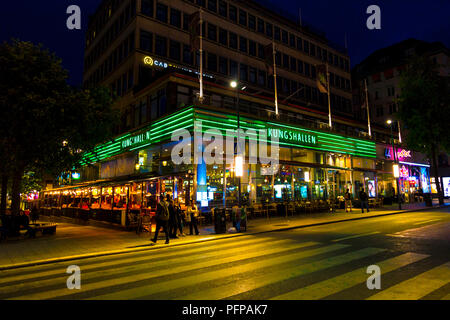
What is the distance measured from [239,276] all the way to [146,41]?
28.3 meters

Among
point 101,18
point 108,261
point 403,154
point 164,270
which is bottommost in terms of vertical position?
point 108,261

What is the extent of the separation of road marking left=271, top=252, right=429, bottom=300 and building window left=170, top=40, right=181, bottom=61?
28278 mm

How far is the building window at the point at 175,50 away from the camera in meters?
30.7

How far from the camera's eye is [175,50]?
1219 inches

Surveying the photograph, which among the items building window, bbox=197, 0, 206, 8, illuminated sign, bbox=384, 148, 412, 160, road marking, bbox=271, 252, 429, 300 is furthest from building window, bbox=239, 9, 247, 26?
road marking, bbox=271, 252, 429, 300

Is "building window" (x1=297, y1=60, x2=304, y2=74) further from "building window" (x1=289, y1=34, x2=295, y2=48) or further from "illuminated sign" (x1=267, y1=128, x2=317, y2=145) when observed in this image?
"illuminated sign" (x1=267, y1=128, x2=317, y2=145)

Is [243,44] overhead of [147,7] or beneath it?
beneath

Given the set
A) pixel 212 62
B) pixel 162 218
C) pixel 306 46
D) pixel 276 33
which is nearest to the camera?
pixel 162 218

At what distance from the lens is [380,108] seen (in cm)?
6009

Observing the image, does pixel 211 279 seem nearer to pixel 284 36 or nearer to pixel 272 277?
pixel 272 277

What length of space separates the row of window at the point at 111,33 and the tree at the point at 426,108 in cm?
3163

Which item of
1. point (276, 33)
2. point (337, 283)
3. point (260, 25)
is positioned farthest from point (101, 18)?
point (337, 283)
